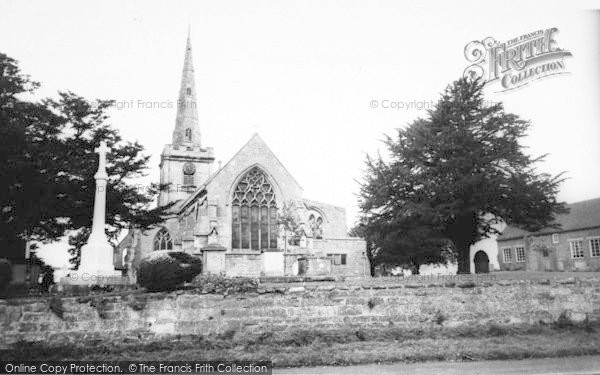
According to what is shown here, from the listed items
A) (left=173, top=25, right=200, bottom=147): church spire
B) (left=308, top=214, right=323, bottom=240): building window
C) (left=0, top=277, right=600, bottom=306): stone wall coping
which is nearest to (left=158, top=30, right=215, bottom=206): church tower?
(left=173, top=25, right=200, bottom=147): church spire

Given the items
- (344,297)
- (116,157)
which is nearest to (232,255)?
(116,157)

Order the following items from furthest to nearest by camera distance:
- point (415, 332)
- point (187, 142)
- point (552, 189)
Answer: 1. point (187, 142)
2. point (552, 189)
3. point (415, 332)

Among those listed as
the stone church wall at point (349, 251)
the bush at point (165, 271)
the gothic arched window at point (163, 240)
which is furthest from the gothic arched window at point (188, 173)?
the bush at point (165, 271)

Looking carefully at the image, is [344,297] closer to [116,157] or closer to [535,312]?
[535,312]

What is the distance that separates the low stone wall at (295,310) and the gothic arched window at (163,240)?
2654cm

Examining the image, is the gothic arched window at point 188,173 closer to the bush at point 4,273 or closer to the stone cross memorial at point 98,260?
the stone cross memorial at point 98,260

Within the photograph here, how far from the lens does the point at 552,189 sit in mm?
18516

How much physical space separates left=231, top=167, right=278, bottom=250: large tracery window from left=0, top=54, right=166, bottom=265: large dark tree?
31.7ft

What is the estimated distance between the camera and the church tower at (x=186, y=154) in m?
45.0

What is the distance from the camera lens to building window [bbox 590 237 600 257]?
34.0 metres

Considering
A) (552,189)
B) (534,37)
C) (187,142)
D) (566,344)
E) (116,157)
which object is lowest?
(566,344)

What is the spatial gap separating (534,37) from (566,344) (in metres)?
8.64

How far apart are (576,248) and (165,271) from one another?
124ft

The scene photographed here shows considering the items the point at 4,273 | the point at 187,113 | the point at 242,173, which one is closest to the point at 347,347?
the point at 4,273
